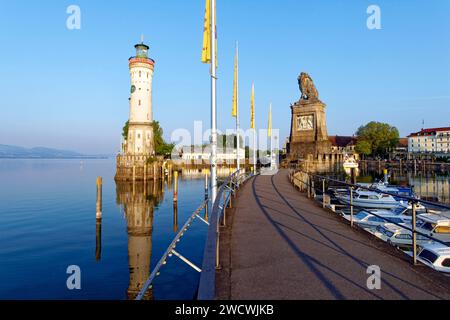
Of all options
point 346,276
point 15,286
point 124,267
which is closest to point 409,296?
point 346,276

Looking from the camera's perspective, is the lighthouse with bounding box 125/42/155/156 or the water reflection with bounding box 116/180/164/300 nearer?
the water reflection with bounding box 116/180/164/300

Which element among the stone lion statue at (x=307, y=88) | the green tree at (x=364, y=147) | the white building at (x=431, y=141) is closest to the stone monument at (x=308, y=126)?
the stone lion statue at (x=307, y=88)

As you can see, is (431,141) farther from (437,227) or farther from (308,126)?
(437,227)

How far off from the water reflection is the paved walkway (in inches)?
236

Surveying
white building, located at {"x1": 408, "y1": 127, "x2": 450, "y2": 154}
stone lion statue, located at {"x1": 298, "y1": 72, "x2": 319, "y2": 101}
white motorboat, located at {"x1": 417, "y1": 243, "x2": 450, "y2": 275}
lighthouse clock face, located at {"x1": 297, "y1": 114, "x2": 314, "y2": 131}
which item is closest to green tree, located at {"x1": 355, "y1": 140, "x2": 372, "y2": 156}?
white building, located at {"x1": 408, "y1": 127, "x2": 450, "y2": 154}

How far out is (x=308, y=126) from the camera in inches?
2502

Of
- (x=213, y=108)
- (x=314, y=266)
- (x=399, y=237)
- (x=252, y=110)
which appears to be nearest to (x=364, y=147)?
(x=252, y=110)

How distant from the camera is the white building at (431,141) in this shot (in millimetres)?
127250

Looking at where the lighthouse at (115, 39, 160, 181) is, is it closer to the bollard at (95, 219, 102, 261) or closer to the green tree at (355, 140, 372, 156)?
the bollard at (95, 219, 102, 261)

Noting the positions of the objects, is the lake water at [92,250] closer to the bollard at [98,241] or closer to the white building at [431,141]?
the bollard at [98,241]

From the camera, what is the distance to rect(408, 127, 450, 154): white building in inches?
5010

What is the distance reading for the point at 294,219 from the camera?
32.4ft

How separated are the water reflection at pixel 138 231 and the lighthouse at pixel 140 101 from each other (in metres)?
13.8
